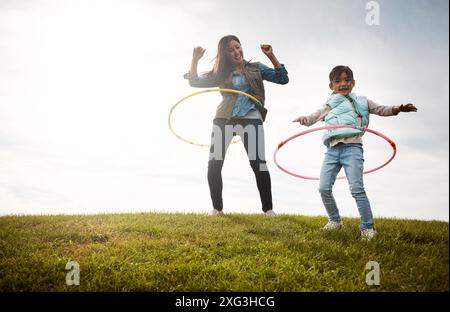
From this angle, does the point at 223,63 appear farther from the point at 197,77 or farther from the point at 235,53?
the point at 197,77

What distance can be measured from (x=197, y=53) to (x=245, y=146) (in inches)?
71.9

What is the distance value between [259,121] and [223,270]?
331cm

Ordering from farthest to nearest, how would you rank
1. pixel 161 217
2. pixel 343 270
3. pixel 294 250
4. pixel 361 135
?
1. pixel 161 217
2. pixel 361 135
3. pixel 294 250
4. pixel 343 270

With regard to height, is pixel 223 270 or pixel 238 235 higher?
pixel 238 235

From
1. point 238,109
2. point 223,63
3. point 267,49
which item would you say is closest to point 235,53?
point 223,63

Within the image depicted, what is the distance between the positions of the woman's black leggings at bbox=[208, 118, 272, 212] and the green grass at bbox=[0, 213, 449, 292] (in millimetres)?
778

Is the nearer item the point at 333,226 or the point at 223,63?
the point at 333,226

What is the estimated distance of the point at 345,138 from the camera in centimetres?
521

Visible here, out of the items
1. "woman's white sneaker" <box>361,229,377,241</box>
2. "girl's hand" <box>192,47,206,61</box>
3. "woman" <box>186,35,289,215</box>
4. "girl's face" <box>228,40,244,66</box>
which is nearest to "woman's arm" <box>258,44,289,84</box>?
"woman" <box>186,35,289,215</box>

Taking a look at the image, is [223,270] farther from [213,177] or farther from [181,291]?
[213,177]

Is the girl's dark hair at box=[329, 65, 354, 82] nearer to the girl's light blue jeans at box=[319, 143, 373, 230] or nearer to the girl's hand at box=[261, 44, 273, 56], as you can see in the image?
→ the girl's light blue jeans at box=[319, 143, 373, 230]

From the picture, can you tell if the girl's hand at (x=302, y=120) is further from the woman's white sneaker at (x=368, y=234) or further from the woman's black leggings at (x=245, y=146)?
the woman's white sneaker at (x=368, y=234)
